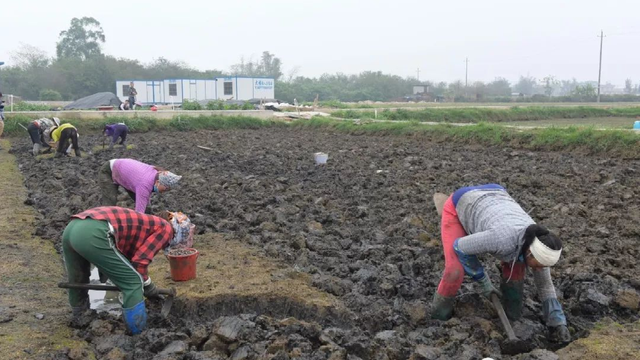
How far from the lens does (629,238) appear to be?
7.13m

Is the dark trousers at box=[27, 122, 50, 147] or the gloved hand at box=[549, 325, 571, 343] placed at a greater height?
the dark trousers at box=[27, 122, 50, 147]

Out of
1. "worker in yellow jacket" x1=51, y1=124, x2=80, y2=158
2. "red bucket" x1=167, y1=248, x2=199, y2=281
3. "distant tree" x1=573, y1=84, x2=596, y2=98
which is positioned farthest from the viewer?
"distant tree" x1=573, y1=84, x2=596, y2=98

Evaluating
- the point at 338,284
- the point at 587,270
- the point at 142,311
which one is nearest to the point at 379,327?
the point at 338,284

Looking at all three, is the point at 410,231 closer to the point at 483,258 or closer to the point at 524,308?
the point at 483,258

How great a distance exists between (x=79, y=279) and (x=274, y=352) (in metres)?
1.99

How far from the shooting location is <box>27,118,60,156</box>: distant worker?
1499 centimetres

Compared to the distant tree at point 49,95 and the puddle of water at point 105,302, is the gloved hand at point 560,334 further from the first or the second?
the distant tree at point 49,95

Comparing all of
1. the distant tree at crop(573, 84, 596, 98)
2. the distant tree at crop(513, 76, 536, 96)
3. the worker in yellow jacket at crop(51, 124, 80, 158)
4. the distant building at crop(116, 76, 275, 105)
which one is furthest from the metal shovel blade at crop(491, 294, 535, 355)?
the distant tree at crop(513, 76, 536, 96)

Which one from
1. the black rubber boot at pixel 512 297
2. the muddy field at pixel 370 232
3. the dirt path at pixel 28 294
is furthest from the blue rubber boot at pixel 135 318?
the black rubber boot at pixel 512 297

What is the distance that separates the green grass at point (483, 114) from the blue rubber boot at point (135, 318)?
2470 cm

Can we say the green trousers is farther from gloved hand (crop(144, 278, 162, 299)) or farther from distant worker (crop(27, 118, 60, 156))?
distant worker (crop(27, 118, 60, 156))

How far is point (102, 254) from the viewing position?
458 centimetres

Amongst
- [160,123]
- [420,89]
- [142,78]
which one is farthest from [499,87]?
[160,123]

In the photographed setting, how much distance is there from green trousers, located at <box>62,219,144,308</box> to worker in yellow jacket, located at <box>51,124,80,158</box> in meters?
10.8
